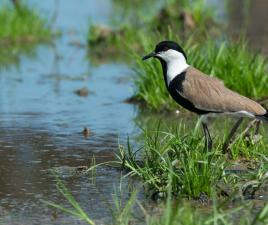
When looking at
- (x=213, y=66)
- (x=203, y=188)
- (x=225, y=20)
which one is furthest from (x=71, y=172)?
(x=225, y=20)

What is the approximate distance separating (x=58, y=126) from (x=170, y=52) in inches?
78.4

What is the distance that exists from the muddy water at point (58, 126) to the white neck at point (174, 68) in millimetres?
898

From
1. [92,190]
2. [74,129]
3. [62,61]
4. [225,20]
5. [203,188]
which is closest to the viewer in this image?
[203,188]

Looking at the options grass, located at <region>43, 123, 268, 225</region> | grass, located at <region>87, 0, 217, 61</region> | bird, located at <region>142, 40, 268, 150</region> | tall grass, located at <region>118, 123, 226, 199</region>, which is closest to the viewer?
grass, located at <region>43, 123, 268, 225</region>

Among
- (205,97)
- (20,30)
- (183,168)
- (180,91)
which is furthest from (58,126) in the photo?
(20,30)

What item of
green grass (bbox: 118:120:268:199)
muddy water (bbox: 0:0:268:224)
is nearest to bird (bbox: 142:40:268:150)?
green grass (bbox: 118:120:268:199)

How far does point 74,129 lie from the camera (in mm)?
9656

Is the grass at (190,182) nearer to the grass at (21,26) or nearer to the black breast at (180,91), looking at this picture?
the black breast at (180,91)

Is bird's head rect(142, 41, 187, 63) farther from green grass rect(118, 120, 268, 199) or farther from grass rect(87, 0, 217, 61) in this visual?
grass rect(87, 0, 217, 61)

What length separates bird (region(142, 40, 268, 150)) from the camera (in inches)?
306

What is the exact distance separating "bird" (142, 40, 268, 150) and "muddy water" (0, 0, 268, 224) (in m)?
0.88

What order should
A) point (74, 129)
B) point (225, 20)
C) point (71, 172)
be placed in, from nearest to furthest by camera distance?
point (71, 172) < point (74, 129) < point (225, 20)

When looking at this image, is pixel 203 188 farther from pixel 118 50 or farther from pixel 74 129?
pixel 118 50

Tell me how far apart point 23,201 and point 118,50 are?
8.25m
